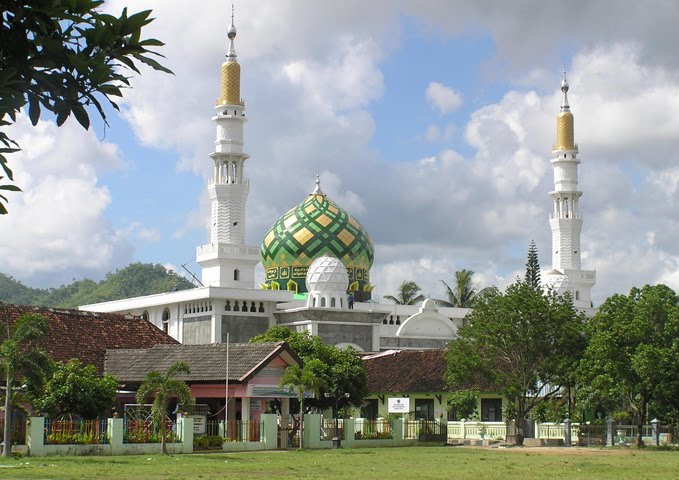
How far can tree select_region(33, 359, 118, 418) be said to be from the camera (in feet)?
94.4

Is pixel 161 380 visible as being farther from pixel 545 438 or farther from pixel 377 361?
pixel 377 361

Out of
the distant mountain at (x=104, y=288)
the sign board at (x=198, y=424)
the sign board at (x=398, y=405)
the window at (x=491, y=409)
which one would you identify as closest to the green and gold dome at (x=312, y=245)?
the window at (x=491, y=409)

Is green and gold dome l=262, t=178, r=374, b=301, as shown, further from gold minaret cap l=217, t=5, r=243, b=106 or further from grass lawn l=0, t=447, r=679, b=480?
grass lawn l=0, t=447, r=679, b=480

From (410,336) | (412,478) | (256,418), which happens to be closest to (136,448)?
(256,418)

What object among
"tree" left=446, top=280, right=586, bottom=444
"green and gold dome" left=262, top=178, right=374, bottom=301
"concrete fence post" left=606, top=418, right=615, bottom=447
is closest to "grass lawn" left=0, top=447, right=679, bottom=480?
"concrete fence post" left=606, top=418, right=615, bottom=447

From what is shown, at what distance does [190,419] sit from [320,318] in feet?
95.8

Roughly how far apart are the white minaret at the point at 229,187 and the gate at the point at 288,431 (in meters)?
25.4

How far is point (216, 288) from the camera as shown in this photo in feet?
193

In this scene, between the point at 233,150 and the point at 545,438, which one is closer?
the point at 545,438

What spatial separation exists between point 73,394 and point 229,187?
3184 cm

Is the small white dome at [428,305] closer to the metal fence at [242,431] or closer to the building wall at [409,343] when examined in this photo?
the building wall at [409,343]

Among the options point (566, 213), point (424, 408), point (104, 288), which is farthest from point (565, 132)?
point (104, 288)

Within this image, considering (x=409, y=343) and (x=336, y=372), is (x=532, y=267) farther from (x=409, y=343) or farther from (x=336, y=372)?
(x=336, y=372)

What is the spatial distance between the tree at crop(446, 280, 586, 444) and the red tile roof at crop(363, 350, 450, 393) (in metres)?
5.43
